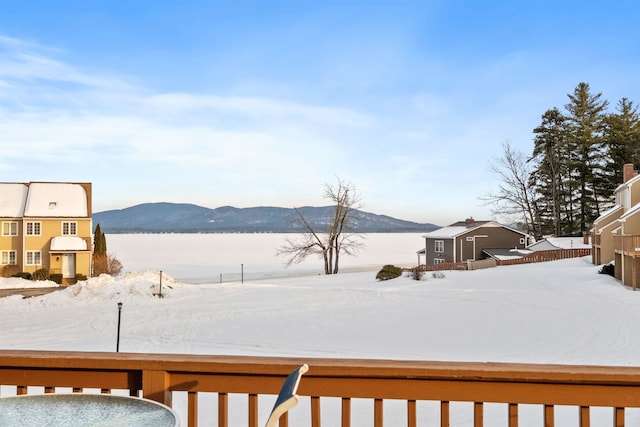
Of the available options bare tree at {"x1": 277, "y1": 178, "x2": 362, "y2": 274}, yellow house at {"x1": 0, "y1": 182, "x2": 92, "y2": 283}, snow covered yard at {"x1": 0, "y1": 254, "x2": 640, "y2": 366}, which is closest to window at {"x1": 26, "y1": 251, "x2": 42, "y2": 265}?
yellow house at {"x1": 0, "y1": 182, "x2": 92, "y2": 283}

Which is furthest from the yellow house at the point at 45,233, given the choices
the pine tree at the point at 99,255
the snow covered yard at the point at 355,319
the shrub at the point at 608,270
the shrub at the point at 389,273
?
the shrub at the point at 608,270

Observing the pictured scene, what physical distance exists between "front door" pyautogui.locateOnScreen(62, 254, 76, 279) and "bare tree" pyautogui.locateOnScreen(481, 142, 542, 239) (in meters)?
31.4

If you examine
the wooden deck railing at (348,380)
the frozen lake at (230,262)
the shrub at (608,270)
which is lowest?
the frozen lake at (230,262)

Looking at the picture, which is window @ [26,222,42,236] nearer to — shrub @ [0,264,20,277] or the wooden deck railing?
shrub @ [0,264,20,277]

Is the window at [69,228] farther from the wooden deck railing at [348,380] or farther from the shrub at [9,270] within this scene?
the wooden deck railing at [348,380]

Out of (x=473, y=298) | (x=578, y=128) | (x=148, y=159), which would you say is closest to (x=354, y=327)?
(x=473, y=298)

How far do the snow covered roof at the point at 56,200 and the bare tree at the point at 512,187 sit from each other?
1211 inches

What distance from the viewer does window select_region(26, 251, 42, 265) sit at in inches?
1200

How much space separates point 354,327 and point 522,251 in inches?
1100

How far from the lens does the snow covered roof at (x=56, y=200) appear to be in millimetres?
30883

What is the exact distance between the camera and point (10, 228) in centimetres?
3041

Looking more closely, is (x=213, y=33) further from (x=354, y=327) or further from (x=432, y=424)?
(x=432, y=424)

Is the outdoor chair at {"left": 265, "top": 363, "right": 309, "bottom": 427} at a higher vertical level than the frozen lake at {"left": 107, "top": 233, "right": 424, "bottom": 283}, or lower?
higher

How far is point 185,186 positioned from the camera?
5256 centimetres
